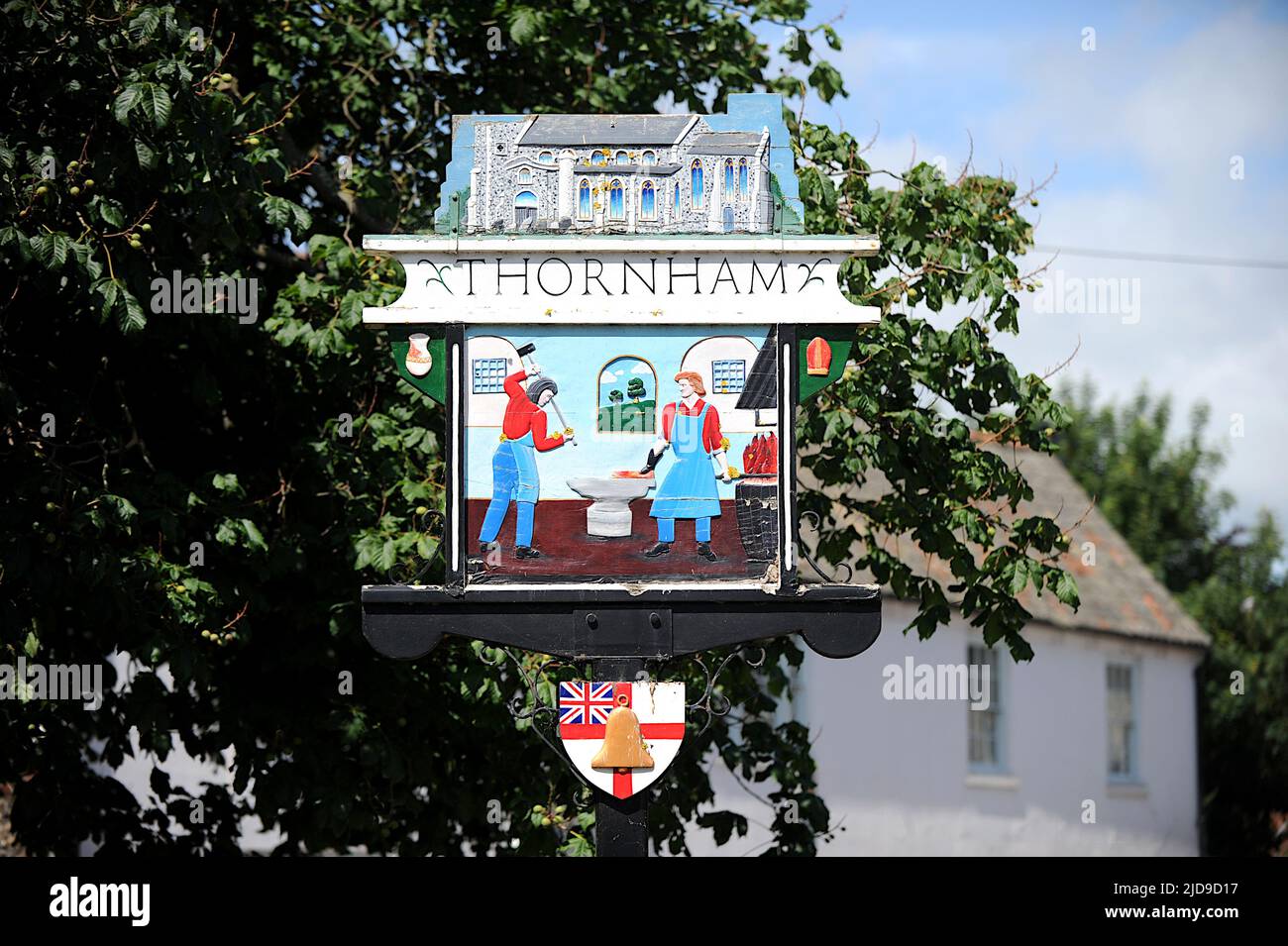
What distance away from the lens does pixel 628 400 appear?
25.0 feet

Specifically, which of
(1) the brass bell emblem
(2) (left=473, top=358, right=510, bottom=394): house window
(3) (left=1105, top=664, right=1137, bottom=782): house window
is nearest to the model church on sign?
(2) (left=473, top=358, right=510, bottom=394): house window

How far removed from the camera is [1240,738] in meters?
27.2

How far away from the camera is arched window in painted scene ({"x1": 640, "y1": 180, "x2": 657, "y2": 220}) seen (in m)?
7.79

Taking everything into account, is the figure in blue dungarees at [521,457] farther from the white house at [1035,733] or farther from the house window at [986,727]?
the house window at [986,727]

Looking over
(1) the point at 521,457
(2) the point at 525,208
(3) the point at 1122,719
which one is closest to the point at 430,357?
(1) the point at 521,457

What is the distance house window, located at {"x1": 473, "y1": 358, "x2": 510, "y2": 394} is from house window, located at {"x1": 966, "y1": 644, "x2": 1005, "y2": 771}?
15.8 metres

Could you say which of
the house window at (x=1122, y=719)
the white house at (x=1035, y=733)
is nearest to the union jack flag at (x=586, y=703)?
the white house at (x=1035, y=733)

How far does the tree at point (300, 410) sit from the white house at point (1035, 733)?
24.8ft

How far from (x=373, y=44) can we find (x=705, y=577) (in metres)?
6.29

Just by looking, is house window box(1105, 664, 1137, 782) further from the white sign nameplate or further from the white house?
the white sign nameplate

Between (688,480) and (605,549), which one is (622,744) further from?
(688,480)

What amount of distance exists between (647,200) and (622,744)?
2511 millimetres

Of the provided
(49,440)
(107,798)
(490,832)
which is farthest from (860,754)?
(49,440)

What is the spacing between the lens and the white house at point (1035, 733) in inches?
806
